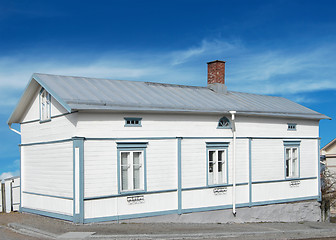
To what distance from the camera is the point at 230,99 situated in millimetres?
22141

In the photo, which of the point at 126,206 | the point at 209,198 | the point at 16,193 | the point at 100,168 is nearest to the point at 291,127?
the point at 209,198

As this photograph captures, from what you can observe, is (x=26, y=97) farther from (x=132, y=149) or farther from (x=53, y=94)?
(x=132, y=149)

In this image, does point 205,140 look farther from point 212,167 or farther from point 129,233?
point 129,233

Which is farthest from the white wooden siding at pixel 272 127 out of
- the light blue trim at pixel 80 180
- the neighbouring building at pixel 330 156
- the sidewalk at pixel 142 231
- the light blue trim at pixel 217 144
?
the neighbouring building at pixel 330 156

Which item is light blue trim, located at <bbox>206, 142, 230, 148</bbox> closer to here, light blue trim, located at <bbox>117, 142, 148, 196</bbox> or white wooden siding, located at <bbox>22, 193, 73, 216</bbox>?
light blue trim, located at <bbox>117, 142, 148, 196</bbox>

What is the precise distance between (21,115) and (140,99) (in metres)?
6.33

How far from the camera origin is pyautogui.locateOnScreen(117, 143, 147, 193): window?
16.6m

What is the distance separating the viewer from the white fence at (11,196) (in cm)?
2123

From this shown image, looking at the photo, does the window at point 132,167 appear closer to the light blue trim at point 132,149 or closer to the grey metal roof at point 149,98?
the light blue trim at point 132,149

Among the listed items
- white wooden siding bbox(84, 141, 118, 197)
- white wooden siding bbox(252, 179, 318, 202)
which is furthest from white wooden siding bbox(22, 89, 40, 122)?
white wooden siding bbox(252, 179, 318, 202)

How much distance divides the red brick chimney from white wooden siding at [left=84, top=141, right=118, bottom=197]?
915cm

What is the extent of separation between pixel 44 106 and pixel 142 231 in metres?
6.93

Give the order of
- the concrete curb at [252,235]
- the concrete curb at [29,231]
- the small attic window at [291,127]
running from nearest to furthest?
the concrete curb at [252,235] < the concrete curb at [29,231] < the small attic window at [291,127]

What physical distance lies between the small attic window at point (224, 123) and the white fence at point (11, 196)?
9619mm
